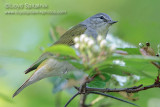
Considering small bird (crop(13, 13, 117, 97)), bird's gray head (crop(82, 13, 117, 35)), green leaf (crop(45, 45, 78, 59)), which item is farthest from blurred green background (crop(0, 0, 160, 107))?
green leaf (crop(45, 45, 78, 59))

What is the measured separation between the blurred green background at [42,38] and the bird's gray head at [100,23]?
0.32 metres

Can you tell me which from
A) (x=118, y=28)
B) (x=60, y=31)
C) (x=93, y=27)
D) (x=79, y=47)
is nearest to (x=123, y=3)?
(x=118, y=28)

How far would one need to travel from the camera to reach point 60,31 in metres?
3.42

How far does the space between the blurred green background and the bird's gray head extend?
1.03 ft

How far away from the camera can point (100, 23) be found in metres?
3.91

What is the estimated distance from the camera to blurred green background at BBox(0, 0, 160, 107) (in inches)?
128

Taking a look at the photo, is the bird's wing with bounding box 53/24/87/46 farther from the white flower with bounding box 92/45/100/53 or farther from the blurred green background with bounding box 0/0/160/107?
the white flower with bounding box 92/45/100/53

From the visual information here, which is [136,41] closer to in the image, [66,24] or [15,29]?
[66,24]

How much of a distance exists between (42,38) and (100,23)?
3.12 ft

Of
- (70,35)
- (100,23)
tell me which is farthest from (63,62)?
(100,23)

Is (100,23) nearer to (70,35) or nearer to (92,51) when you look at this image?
(70,35)

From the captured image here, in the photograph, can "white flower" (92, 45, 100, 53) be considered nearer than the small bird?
Yes

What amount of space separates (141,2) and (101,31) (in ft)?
9.72

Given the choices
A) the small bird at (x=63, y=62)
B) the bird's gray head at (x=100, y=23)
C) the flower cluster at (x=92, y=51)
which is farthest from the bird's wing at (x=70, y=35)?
the flower cluster at (x=92, y=51)
